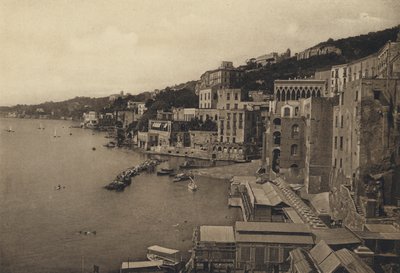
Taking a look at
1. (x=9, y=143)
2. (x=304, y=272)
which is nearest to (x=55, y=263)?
(x=304, y=272)

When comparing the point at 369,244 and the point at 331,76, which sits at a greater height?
the point at 331,76

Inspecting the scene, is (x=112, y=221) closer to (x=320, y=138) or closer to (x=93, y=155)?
(x=320, y=138)

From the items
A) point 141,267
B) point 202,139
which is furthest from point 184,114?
point 141,267

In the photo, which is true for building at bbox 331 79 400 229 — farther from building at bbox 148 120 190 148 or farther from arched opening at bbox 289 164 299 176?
building at bbox 148 120 190 148

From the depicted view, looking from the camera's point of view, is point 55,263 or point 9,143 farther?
point 9,143

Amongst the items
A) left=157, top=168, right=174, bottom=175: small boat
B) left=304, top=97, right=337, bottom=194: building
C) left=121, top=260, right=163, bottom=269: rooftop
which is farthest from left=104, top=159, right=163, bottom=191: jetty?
left=121, top=260, right=163, bottom=269: rooftop
